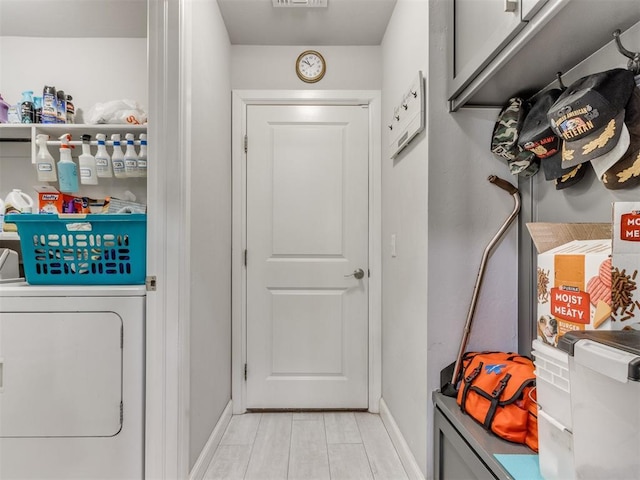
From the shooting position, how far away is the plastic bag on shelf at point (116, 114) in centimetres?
212

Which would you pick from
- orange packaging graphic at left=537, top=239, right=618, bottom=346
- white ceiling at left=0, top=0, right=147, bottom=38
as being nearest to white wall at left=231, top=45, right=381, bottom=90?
white ceiling at left=0, top=0, right=147, bottom=38

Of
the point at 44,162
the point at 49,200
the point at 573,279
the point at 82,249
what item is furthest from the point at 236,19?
the point at 573,279

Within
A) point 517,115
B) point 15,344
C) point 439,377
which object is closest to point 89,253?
point 15,344

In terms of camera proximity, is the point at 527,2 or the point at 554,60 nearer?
the point at 527,2

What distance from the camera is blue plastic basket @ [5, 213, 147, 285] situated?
1.54 meters

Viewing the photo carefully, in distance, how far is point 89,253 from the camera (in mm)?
1568

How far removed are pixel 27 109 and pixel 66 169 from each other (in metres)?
0.42

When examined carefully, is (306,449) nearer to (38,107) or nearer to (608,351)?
(608,351)

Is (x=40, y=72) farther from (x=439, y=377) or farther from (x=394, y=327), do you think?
(x=439, y=377)

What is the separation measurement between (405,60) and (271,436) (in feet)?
7.33

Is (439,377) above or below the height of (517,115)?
below

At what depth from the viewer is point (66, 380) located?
1517 millimetres

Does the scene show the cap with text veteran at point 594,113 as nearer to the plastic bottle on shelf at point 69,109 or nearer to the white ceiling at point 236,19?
the white ceiling at point 236,19

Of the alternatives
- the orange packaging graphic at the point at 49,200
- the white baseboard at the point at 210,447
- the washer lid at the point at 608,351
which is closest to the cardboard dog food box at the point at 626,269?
the washer lid at the point at 608,351
